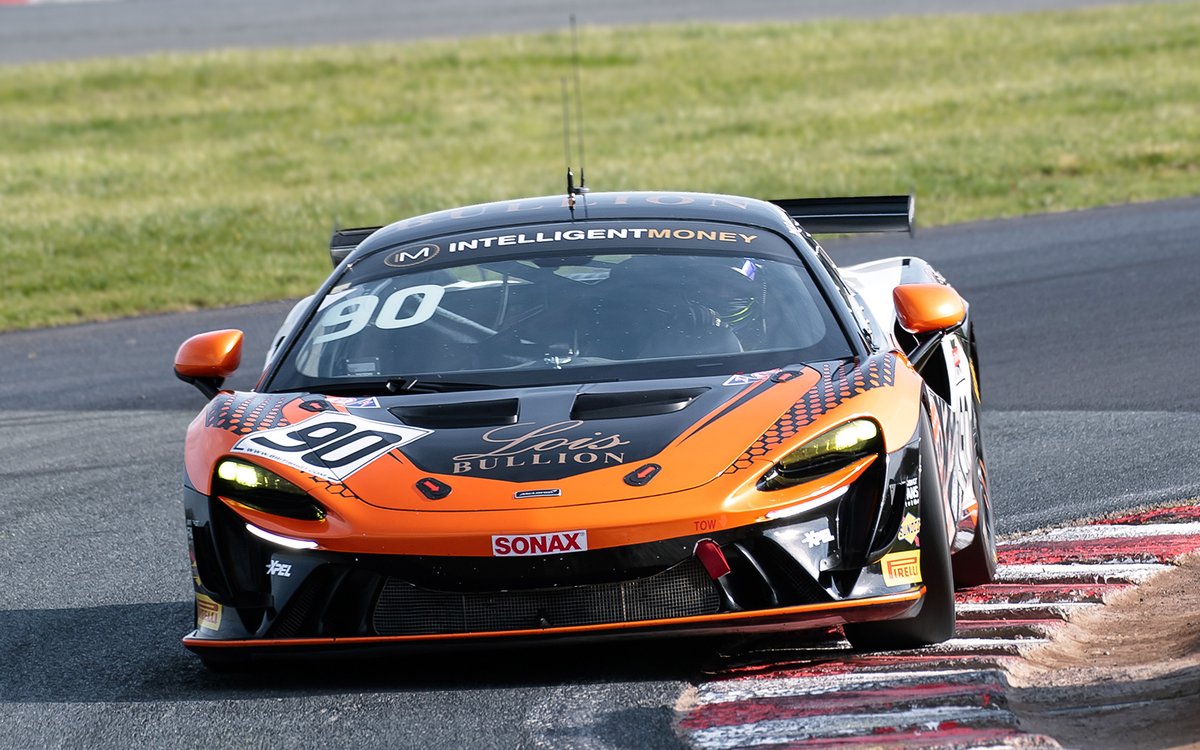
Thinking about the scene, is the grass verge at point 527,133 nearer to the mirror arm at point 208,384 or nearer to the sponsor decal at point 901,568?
the mirror arm at point 208,384

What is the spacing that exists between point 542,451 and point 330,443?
22.8 inches

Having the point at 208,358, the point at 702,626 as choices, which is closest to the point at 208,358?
the point at 208,358

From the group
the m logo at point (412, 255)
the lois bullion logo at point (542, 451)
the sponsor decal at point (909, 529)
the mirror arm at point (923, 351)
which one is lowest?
the sponsor decal at point (909, 529)

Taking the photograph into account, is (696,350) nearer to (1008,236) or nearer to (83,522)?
(83,522)

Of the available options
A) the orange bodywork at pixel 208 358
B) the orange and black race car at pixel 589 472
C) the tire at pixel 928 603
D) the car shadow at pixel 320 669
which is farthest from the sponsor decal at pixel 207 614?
the tire at pixel 928 603

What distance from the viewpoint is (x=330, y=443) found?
473 centimetres

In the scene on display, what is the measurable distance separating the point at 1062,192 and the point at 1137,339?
21.2ft

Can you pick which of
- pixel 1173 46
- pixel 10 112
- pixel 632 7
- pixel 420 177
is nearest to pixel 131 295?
pixel 420 177

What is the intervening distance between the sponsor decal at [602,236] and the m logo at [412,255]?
0.01 m

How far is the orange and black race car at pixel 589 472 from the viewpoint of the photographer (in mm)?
4371

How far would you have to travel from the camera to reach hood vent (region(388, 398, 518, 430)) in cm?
478

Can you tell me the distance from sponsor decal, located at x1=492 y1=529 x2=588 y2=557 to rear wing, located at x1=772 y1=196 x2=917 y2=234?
9.48ft

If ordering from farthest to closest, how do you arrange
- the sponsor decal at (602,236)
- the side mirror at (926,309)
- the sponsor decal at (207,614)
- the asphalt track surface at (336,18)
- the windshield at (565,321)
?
1. the asphalt track surface at (336,18)
2. the sponsor decal at (602,236)
3. the side mirror at (926,309)
4. the windshield at (565,321)
5. the sponsor decal at (207,614)

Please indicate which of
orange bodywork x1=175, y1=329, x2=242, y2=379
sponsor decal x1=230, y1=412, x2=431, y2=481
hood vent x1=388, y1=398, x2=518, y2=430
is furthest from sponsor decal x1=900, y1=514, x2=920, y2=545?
orange bodywork x1=175, y1=329, x2=242, y2=379
